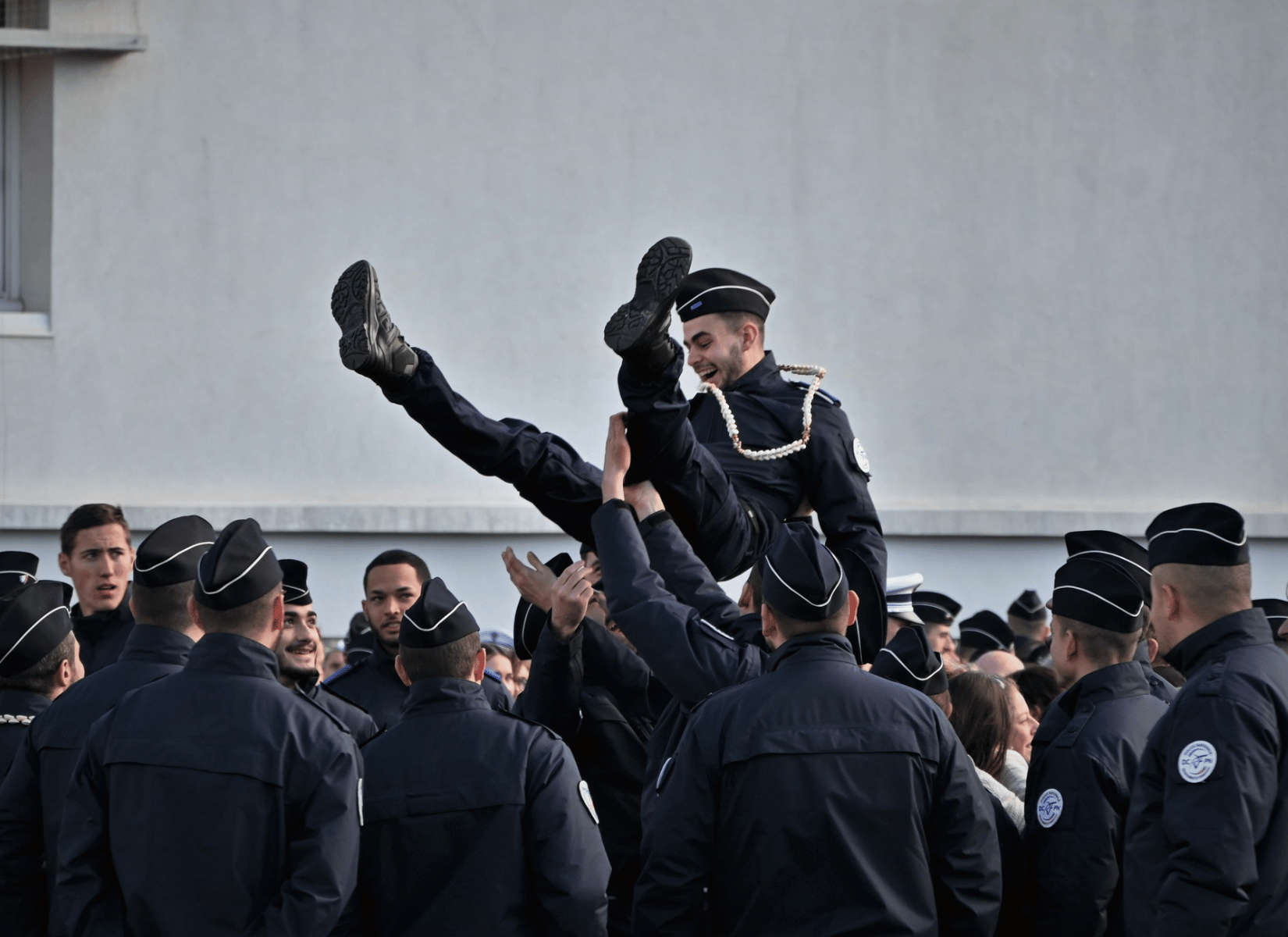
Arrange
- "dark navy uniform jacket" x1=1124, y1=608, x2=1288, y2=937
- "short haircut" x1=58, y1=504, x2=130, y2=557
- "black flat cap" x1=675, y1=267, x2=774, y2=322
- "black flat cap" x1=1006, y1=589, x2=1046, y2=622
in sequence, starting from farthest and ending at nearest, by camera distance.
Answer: "black flat cap" x1=1006, y1=589, x2=1046, y2=622
"short haircut" x1=58, y1=504, x2=130, y2=557
"black flat cap" x1=675, y1=267, x2=774, y2=322
"dark navy uniform jacket" x1=1124, y1=608, x2=1288, y2=937

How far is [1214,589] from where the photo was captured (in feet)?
11.7

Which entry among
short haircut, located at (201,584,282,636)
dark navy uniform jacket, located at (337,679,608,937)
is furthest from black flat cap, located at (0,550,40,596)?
dark navy uniform jacket, located at (337,679,608,937)

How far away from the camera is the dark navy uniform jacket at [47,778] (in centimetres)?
391

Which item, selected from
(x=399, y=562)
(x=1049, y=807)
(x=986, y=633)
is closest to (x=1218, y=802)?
(x=1049, y=807)

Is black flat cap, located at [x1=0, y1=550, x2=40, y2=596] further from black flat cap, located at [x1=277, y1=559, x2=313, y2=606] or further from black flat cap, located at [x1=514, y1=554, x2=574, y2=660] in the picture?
black flat cap, located at [x1=514, y1=554, x2=574, y2=660]

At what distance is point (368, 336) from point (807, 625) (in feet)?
5.05

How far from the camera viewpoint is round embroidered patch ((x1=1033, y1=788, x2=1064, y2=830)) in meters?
3.85

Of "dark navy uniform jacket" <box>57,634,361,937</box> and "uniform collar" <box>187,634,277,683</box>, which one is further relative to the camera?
"uniform collar" <box>187,634,277,683</box>

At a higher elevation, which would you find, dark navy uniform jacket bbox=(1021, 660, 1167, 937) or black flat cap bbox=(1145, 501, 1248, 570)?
black flat cap bbox=(1145, 501, 1248, 570)

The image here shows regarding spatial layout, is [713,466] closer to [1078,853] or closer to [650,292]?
[650,292]

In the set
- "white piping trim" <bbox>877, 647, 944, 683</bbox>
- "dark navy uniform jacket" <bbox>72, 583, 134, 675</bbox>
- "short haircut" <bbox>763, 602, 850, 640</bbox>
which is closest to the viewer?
"short haircut" <bbox>763, 602, 850, 640</bbox>

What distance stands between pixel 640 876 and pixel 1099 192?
30.2ft

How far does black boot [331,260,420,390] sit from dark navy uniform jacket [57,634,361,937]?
109cm

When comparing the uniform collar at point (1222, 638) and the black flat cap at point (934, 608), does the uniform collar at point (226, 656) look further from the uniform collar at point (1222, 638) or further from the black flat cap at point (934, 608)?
the black flat cap at point (934, 608)
